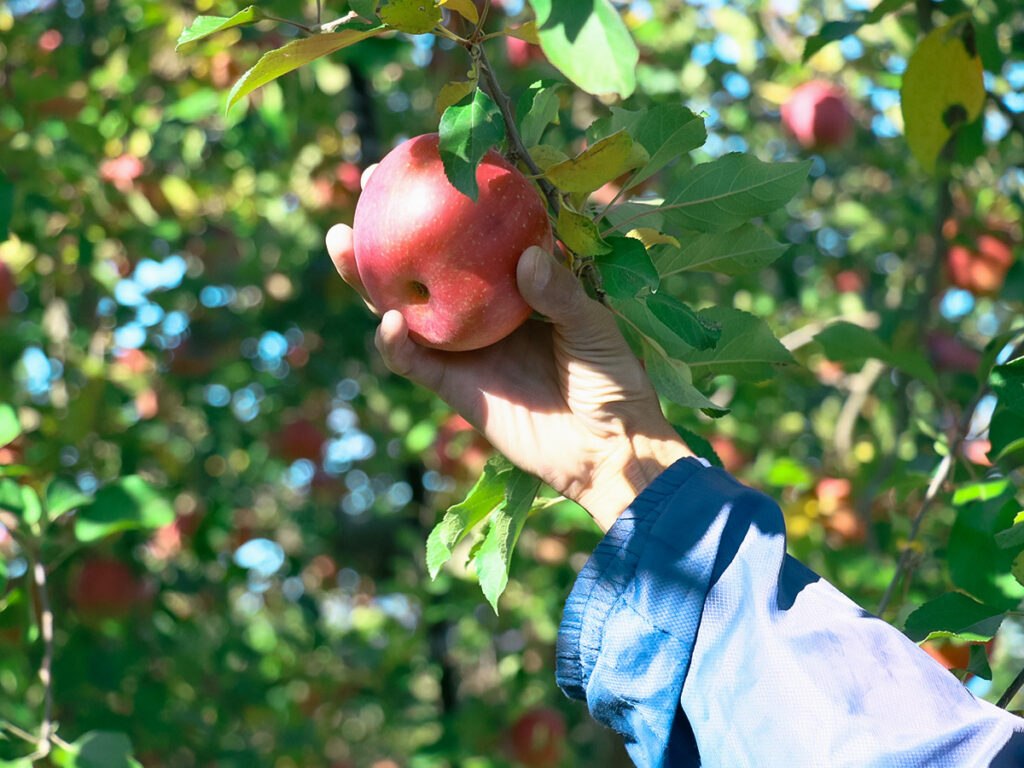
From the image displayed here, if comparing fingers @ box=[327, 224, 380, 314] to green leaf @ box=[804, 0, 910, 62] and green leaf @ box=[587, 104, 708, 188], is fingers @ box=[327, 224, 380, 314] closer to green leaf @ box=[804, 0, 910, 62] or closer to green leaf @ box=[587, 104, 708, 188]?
green leaf @ box=[587, 104, 708, 188]

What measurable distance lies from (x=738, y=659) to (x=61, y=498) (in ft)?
3.72

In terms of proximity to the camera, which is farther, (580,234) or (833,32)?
(833,32)

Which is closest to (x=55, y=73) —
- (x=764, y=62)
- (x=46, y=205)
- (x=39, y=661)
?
(x=46, y=205)

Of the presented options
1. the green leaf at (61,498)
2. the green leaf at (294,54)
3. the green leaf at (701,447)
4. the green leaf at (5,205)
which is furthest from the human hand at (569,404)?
the green leaf at (5,205)

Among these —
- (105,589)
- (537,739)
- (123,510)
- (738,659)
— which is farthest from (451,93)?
(537,739)

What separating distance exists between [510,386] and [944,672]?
457mm

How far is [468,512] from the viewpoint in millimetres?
970

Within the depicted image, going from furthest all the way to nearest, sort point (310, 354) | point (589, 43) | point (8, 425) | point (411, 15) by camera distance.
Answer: point (310, 354), point (8, 425), point (411, 15), point (589, 43)

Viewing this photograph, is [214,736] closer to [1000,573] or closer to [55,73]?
[55,73]

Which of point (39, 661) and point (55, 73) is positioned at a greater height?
point (55, 73)

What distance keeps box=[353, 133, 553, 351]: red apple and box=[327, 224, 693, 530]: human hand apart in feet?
0.12

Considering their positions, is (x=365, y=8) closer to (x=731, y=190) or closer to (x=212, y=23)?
(x=212, y=23)

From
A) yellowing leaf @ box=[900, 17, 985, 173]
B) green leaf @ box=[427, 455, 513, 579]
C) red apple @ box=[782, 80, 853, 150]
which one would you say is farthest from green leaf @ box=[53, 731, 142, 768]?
red apple @ box=[782, 80, 853, 150]

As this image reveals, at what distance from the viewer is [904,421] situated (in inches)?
95.3
